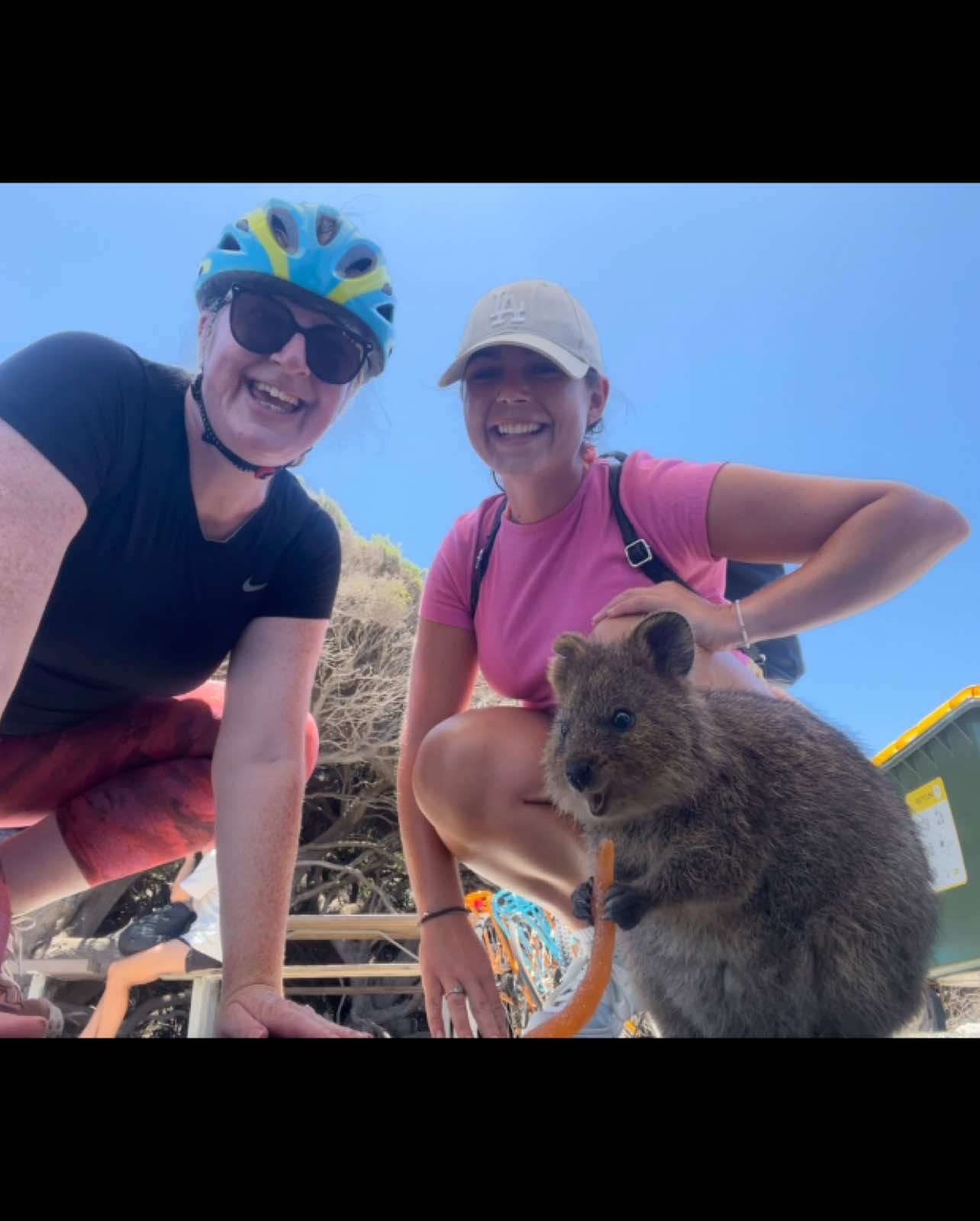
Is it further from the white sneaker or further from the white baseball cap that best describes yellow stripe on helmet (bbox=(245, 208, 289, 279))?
the white sneaker

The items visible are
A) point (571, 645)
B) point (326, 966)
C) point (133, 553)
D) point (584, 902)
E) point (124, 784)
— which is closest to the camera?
point (584, 902)

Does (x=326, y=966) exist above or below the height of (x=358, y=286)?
below

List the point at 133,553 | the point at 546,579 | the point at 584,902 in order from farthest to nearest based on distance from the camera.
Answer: the point at 133,553 → the point at 546,579 → the point at 584,902

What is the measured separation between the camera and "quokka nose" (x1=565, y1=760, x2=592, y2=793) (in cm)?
159

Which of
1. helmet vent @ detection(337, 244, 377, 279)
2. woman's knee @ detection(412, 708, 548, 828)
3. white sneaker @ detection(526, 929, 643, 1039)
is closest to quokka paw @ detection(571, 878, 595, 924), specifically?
white sneaker @ detection(526, 929, 643, 1039)

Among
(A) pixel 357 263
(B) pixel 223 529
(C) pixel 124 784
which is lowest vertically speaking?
(C) pixel 124 784

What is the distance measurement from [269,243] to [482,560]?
1118 mm

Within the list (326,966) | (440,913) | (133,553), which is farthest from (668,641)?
(326,966)

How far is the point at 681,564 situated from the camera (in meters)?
2.10

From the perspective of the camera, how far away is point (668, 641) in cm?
173

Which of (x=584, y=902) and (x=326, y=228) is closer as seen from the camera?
(x=584, y=902)

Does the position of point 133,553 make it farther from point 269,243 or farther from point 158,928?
point 158,928

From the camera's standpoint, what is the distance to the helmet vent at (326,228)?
2.44m

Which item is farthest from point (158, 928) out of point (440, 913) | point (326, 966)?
point (440, 913)
